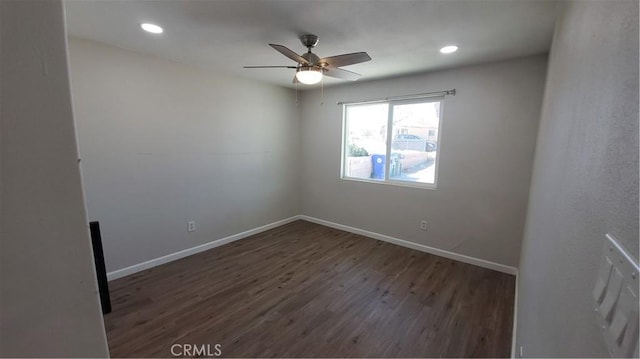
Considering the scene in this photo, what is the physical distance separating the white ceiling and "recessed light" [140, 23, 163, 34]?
0.06 metres

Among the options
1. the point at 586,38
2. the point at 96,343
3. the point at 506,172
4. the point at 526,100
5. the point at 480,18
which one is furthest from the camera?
the point at 506,172

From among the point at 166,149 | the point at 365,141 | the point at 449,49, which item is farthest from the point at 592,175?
the point at 365,141

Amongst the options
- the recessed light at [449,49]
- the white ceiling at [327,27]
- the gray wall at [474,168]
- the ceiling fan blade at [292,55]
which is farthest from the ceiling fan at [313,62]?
the gray wall at [474,168]

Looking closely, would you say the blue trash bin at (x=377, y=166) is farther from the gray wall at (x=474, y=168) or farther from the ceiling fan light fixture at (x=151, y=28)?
the ceiling fan light fixture at (x=151, y=28)

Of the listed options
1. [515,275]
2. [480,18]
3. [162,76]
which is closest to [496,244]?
[515,275]

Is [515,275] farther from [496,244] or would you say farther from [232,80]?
[232,80]

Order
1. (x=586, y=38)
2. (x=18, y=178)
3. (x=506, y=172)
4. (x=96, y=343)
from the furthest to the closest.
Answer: (x=506, y=172), (x=586, y=38), (x=96, y=343), (x=18, y=178)

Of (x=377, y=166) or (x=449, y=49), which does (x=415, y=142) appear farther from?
(x=449, y=49)

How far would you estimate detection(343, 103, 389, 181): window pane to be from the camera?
4.11 meters

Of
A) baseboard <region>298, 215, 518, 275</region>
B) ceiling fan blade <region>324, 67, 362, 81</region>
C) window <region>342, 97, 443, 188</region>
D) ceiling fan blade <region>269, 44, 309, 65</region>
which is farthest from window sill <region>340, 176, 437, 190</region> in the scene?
ceiling fan blade <region>269, 44, 309, 65</region>

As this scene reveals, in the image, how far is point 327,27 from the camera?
7.06 feet

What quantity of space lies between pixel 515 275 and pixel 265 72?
401 centimetres

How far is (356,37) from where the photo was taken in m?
2.35

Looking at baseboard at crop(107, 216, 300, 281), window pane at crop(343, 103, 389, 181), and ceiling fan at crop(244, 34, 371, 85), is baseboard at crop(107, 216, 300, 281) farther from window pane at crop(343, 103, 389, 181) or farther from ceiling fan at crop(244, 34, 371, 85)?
ceiling fan at crop(244, 34, 371, 85)
